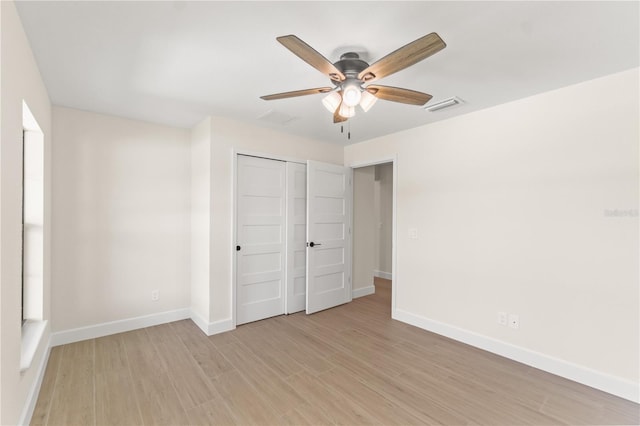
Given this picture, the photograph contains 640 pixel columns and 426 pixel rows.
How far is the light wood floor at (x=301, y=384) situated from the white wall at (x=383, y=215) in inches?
130

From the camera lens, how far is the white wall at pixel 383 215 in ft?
21.6

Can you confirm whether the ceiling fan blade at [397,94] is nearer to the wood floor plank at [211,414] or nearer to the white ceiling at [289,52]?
the white ceiling at [289,52]

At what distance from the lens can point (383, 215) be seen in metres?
6.77

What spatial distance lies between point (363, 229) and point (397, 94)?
124 inches

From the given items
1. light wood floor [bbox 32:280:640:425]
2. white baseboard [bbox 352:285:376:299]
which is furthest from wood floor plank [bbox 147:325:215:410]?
white baseboard [bbox 352:285:376:299]

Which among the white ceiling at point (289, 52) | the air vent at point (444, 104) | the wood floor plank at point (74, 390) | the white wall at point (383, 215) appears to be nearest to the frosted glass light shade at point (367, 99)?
the white ceiling at point (289, 52)

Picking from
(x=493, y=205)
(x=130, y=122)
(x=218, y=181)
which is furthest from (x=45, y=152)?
(x=493, y=205)

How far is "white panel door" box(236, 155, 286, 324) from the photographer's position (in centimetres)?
355

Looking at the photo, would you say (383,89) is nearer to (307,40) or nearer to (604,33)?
(307,40)

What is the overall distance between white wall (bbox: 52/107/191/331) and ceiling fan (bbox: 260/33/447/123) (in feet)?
7.56

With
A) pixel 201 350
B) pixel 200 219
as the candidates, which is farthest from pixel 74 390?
pixel 200 219

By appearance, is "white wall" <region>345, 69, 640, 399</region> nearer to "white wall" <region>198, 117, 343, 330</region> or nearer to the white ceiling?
the white ceiling

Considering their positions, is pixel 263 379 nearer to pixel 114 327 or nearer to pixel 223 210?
pixel 223 210

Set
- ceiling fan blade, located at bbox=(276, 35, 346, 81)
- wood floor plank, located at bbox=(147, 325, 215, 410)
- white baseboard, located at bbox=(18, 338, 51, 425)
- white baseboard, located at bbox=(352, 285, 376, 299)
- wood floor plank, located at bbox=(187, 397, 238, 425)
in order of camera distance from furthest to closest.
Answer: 1. white baseboard, located at bbox=(352, 285, 376, 299)
2. wood floor plank, located at bbox=(147, 325, 215, 410)
3. wood floor plank, located at bbox=(187, 397, 238, 425)
4. white baseboard, located at bbox=(18, 338, 51, 425)
5. ceiling fan blade, located at bbox=(276, 35, 346, 81)
